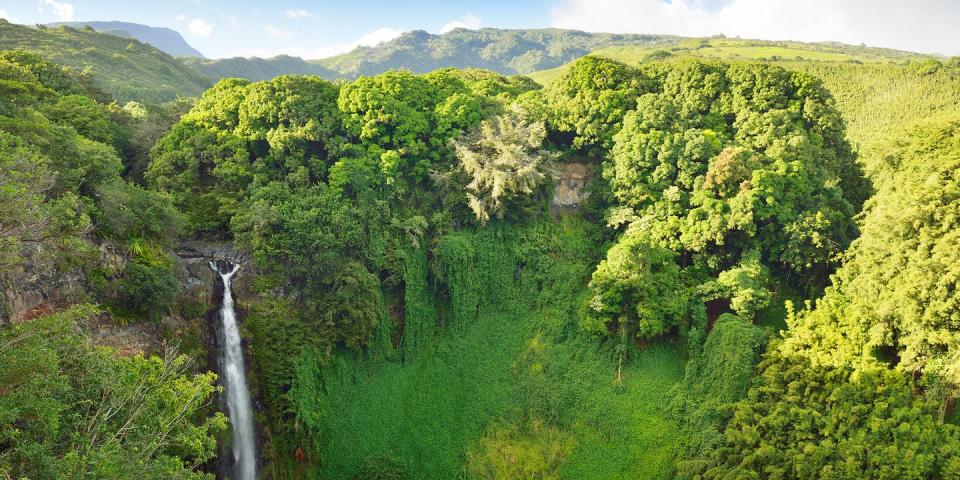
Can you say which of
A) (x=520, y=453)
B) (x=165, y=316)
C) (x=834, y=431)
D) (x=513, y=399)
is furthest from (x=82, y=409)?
(x=834, y=431)

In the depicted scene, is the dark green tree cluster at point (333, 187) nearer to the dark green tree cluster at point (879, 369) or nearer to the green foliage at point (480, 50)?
the dark green tree cluster at point (879, 369)

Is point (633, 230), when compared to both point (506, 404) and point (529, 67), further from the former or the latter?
point (529, 67)

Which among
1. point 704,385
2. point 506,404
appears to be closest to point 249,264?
point 506,404

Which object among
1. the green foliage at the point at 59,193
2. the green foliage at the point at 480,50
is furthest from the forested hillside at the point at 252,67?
the green foliage at the point at 59,193

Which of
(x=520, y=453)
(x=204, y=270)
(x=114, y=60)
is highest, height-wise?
(x=114, y=60)

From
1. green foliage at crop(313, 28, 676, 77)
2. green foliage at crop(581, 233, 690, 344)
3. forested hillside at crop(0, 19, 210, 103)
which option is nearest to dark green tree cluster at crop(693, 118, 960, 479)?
green foliage at crop(581, 233, 690, 344)

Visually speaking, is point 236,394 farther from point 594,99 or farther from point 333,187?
point 594,99

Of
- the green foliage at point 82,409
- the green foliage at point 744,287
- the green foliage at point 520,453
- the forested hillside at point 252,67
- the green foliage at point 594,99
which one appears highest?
the forested hillside at point 252,67
